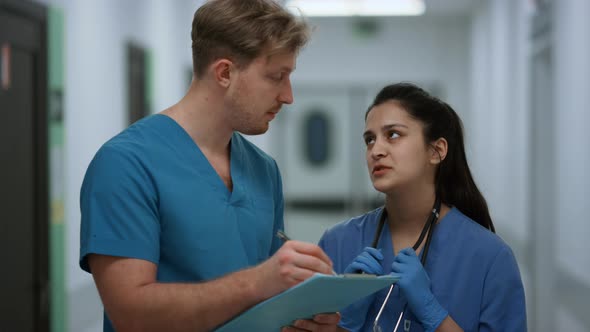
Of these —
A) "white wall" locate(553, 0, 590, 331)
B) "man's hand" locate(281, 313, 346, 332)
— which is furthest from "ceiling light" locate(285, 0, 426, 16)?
"man's hand" locate(281, 313, 346, 332)

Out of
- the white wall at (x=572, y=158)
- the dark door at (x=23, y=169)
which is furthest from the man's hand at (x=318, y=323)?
the white wall at (x=572, y=158)

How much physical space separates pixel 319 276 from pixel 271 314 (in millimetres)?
191

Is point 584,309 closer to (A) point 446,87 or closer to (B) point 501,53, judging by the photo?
(B) point 501,53

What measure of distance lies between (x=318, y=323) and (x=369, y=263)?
6.5 inches

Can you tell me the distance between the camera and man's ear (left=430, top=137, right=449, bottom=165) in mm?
1638

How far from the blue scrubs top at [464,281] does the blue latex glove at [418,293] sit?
6 cm

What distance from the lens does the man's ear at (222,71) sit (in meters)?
1.33

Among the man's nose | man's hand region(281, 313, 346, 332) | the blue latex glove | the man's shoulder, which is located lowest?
man's hand region(281, 313, 346, 332)

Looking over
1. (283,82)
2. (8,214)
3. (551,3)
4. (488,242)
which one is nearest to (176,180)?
(283,82)

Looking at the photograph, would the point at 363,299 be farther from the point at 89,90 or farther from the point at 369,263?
the point at 89,90

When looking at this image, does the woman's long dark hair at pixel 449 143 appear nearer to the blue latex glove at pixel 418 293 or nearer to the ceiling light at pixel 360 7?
the blue latex glove at pixel 418 293

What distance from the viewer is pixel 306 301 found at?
115cm

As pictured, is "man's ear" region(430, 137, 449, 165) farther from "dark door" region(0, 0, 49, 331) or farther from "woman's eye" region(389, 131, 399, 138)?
"dark door" region(0, 0, 49, 331)

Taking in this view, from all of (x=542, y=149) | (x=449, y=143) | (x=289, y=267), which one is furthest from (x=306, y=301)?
(x=542, y=149)
